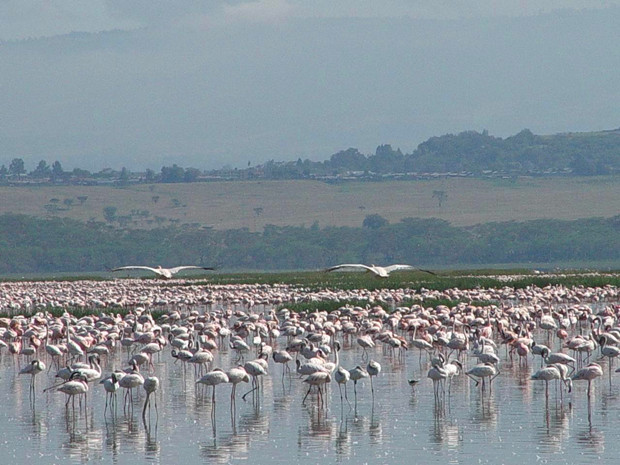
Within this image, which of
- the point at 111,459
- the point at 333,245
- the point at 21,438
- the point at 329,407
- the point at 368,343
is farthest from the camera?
the point at 333,245

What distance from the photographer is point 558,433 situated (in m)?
14.9

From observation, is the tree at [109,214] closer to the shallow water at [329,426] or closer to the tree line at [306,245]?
the tree line at [306,245]

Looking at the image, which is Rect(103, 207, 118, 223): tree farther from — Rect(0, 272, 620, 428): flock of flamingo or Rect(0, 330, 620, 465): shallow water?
Rect(0, 330, 620, 465): shallow water

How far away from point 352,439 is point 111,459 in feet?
9.77

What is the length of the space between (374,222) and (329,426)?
154m

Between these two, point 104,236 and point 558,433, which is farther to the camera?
point 104,236

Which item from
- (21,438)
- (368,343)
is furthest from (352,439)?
(368,343)

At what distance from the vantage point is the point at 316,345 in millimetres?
23812

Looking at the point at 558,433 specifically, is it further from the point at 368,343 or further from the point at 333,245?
the point at 333,245

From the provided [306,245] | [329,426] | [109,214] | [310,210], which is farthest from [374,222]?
[329,426]

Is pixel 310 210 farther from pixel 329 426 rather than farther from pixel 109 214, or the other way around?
pixel 329 426

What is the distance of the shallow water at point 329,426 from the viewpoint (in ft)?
46.1

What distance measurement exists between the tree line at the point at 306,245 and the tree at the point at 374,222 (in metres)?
3.01

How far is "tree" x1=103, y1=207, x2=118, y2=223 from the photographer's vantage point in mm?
181300
